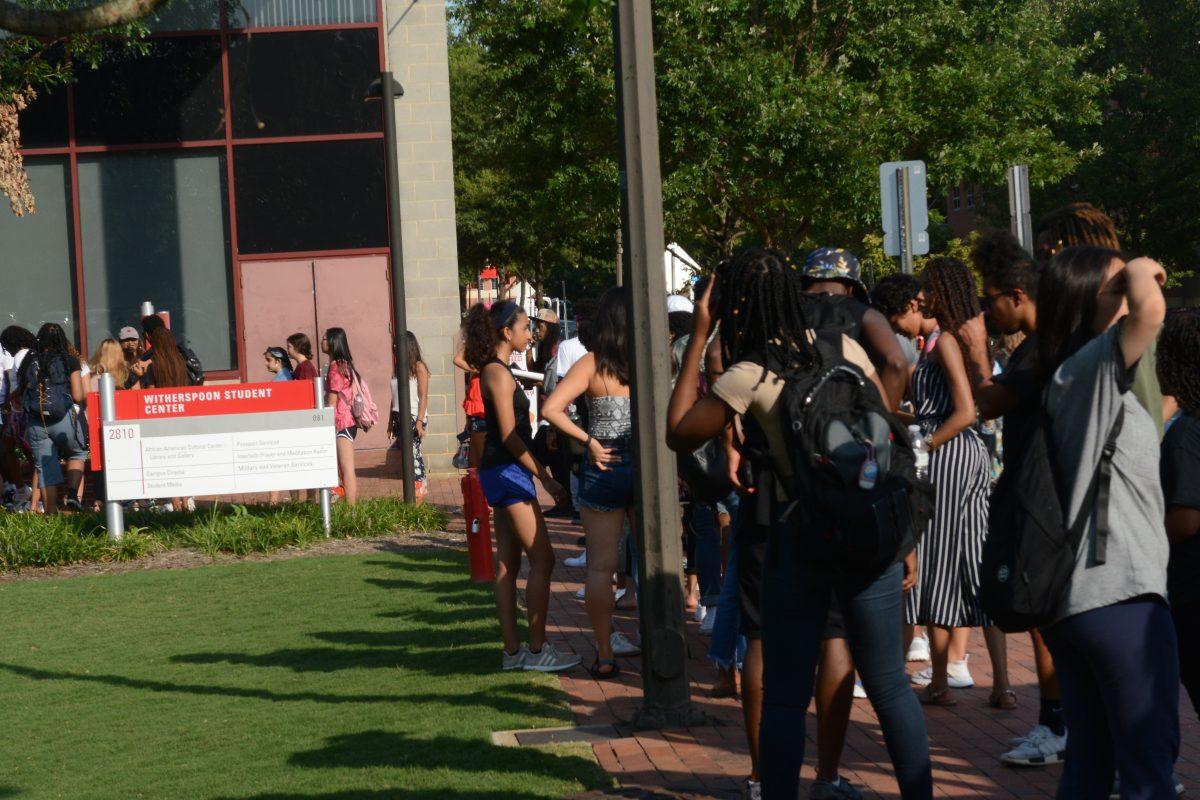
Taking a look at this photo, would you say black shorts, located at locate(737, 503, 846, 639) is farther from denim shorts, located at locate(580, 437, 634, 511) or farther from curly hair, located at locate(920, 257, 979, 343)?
denim shorts, located at locate(580, 437, 634, 511)

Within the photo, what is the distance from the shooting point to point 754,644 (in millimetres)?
5203

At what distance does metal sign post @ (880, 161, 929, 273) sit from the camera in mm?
12266

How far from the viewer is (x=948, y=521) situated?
648 cm

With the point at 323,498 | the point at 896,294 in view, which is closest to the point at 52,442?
the point at 323,498

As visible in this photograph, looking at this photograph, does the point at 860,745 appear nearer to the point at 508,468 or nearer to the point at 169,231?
the point at 508,468

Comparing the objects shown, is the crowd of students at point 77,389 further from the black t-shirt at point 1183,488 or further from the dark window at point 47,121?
the black t-shirt at point 1183,488

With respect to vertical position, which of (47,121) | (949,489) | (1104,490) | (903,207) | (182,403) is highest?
(47,121)

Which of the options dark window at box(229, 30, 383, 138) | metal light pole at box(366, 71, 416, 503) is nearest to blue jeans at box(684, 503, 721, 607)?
metal light pole at box(366, 71, 416, 503)

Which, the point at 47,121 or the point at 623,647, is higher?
the point at 47,121

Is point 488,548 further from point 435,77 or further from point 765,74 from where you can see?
point 765,74

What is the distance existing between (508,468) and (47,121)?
51.7ft

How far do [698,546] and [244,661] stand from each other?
2.68 metres

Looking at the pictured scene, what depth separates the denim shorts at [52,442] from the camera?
15.4m

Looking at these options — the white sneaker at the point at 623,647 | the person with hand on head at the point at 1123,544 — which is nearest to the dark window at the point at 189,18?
the white sneaker at the point at 623,647
